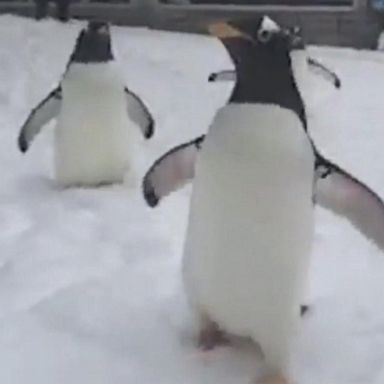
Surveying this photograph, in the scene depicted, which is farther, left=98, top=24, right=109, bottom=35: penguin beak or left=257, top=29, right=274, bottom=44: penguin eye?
left=98, top=24, right=109, bottom=35: penguin beak

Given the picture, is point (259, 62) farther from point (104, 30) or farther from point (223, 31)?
point (104, 30)

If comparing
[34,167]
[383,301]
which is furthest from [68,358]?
[34,167]

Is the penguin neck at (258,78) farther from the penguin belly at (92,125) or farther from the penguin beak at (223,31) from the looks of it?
the penguin belly at (92,125)

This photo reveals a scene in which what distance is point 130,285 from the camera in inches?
48.8

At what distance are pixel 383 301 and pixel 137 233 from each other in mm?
346

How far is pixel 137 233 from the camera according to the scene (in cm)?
143

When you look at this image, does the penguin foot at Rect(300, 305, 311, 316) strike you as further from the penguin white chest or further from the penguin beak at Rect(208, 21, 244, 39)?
the penguin beak at Rect(208, 21, 244, 39)

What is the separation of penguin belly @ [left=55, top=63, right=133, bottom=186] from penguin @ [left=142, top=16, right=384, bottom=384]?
493 mm

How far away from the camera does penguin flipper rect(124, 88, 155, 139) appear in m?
1.55

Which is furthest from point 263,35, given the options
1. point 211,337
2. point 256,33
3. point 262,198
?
point 211,337

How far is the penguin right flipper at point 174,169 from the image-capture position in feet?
3.52

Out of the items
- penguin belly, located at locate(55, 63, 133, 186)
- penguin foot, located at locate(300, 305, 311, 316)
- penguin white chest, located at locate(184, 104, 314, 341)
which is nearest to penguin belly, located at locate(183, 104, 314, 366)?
penguin white chest, located at locate(184, 104, 314, 341)

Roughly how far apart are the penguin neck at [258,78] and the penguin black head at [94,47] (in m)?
0.54

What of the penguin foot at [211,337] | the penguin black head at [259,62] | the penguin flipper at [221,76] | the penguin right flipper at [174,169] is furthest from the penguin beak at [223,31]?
the penguin flipper at [221,76]
